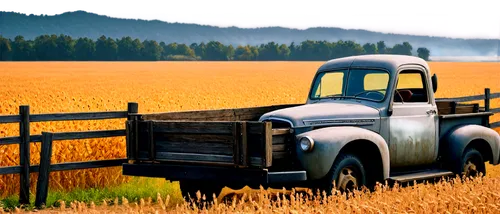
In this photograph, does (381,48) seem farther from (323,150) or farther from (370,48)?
(323,150)

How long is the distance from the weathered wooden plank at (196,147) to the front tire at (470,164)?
405 centimetres

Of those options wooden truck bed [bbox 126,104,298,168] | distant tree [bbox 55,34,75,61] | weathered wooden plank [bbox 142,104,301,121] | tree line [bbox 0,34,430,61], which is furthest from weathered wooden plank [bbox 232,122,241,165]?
distant tree [bbox 55,34,75,61]

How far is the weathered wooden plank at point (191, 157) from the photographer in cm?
968

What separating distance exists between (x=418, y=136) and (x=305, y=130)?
2275mm

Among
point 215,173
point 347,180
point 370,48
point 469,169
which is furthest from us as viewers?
point 370,48

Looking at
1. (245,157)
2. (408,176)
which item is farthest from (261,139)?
(408,176)

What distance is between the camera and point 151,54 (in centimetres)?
13062

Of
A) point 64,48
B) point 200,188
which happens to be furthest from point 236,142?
point 64,48

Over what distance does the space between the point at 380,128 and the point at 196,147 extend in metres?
2.59

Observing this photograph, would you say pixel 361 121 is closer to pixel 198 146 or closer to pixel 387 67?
pixel 387 67

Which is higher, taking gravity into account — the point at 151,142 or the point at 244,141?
the point at 244,141

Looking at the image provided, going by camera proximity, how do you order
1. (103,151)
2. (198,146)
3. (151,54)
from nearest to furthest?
1. (198,146)
2. (103,151)
3. (151,54)

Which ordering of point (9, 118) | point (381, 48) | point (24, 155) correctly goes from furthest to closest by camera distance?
point (381, 48) < point (24, 155) < point (9, 118)

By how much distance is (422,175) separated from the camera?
1139 cm
